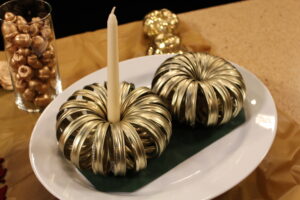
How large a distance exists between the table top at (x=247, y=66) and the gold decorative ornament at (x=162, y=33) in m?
0.05

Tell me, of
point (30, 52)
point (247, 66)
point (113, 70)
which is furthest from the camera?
point (247, 66)

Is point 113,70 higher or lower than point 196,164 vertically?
higher

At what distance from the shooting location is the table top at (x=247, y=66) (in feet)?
1.82

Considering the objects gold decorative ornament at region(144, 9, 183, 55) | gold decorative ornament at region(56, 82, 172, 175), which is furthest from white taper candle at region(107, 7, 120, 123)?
gold decorative ornament at region(144, 9, 183, 55)

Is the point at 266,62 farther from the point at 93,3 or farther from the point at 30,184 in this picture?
the point at 93,3

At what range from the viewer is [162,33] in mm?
795

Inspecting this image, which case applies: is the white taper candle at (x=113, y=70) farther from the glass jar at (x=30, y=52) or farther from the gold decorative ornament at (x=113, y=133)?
the glass jar at (x=30, y=52)

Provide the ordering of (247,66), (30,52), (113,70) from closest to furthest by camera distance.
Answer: (113,70), (30,52), (247,66)

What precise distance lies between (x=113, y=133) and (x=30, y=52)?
0.23 metres

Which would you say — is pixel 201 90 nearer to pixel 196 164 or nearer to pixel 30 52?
pixel 196 164

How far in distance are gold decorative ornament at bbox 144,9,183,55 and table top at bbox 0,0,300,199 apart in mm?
45

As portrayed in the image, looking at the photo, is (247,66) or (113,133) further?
(247,66)

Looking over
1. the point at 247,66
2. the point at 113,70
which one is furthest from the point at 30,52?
the point at 247,66

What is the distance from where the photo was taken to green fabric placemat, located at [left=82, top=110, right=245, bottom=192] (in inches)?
19.2
